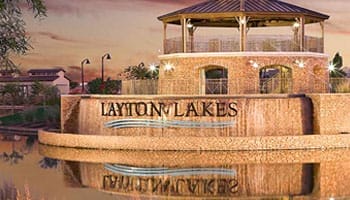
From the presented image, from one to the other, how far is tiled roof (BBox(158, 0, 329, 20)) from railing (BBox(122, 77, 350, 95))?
10.6 feet

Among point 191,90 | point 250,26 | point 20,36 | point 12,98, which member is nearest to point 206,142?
point 191,90

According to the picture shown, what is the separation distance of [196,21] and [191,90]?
5.29 meters

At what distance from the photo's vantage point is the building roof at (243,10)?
3391 centimetres

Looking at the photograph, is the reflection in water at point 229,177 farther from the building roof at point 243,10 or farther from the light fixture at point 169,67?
the building roof at point 243,10

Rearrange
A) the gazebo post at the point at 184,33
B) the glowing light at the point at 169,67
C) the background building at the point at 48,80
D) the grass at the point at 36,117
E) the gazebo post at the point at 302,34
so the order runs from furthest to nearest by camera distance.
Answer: the background building at the point at 48,80 < the grass at the point at 36,117 < the glowing light at the point at 169,67 < the gazebo post at the point at 184,33 < the gazebo post at the point at 302,34

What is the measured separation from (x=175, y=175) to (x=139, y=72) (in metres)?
30.3

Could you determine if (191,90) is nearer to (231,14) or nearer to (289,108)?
(231,14)

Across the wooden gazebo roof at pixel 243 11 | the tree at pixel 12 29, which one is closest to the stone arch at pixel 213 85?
the wooden gazebo roof at pixel 243 11

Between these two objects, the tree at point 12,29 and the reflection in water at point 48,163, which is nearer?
the tree at point 12,29

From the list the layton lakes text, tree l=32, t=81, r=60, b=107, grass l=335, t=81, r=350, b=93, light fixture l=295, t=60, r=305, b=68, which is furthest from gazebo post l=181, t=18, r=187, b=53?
tree l=32, t=81, r=60, b=107

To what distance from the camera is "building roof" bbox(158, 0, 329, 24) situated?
33.9m

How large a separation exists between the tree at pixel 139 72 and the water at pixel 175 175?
20911 mm

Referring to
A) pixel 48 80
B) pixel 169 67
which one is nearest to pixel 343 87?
pixel 169 67

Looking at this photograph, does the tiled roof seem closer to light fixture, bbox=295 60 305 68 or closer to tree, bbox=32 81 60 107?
light fixture, bbox=295 60 305 68
